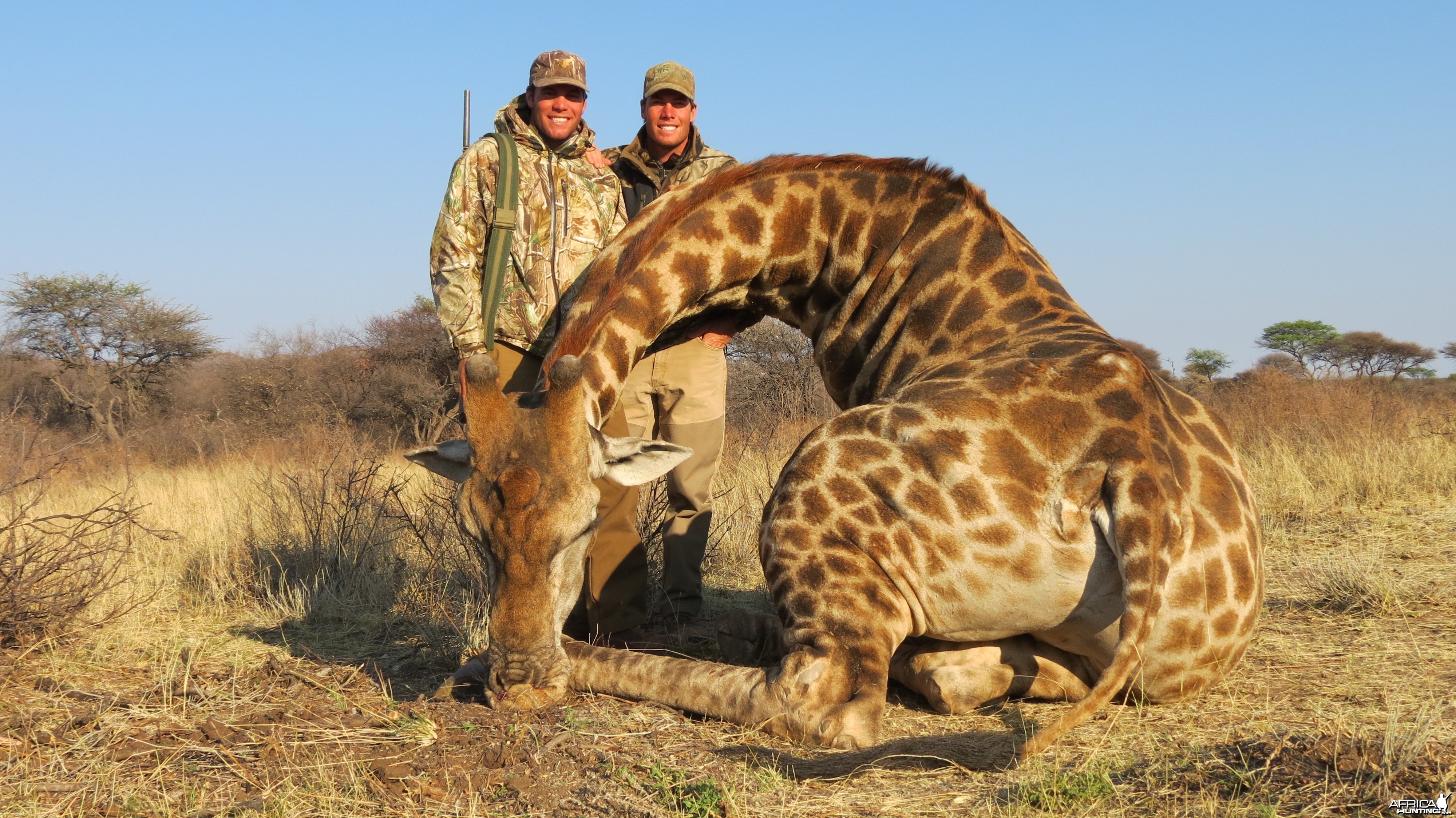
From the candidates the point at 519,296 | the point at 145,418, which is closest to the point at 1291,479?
the point at 519,296

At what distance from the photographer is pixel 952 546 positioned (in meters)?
4.14

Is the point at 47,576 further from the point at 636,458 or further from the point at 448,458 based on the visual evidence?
the point at 636,458

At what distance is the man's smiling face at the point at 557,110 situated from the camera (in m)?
5.80

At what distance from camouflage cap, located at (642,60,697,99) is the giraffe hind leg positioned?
3457 millimetres

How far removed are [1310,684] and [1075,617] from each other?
1.27m

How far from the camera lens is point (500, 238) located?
550 centimetres

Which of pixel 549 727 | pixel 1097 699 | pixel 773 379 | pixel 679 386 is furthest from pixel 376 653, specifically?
pixel 773 379

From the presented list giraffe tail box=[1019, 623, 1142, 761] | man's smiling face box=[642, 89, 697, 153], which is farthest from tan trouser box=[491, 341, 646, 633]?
giraffe tail box=[1019, 623, 1142, 761]

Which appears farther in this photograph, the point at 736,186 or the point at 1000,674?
the point at 736,186

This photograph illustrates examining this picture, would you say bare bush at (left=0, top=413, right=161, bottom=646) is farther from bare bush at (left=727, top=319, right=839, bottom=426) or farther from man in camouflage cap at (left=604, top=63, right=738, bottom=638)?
bare bush at (left=727, top=319, right=839, bottom=426)

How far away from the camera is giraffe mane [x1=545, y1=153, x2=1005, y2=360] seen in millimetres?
5051

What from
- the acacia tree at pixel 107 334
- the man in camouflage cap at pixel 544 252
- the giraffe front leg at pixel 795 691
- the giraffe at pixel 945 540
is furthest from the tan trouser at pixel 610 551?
the acacia tree at pixel 107 334

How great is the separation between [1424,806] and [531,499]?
3006 mm

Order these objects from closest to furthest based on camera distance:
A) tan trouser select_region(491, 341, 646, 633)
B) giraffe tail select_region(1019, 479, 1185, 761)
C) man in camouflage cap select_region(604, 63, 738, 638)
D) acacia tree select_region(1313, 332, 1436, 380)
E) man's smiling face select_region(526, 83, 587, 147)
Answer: giraffe tail select_region(1019, 479, 1185, 761)
tan trouser select_region(491, 341, 646, 633)
man's smiling face select_region(526, 83, 587, 147)
man in camouflage cap select_region(604, 63, 738, 638)
acacia tree select_region(1313, 332, 1436, 380)
